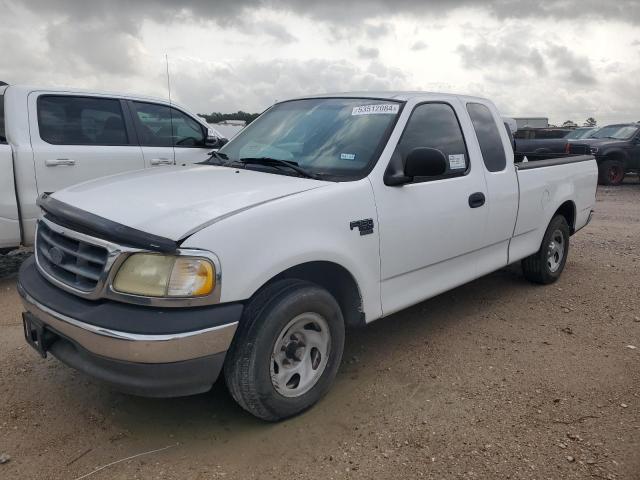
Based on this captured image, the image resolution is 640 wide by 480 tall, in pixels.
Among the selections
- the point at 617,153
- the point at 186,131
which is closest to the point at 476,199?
the point at 186,131

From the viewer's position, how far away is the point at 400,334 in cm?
439

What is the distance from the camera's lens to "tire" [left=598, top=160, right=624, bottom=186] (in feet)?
49.3

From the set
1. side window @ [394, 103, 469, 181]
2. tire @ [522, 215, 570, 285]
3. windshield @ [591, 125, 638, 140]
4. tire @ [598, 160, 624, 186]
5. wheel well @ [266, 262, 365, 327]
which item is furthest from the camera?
windshield @ [591, 125, 638, 140]

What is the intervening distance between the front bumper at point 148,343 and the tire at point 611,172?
49.6 feet

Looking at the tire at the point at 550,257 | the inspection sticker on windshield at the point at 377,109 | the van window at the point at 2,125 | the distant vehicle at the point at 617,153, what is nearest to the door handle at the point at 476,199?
the inspection sticker on windshield at the point at 377,109

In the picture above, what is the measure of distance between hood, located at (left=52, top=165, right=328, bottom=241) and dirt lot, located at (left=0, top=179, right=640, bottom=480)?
1173mm

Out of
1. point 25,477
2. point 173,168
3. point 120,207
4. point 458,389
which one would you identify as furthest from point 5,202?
point 458,389

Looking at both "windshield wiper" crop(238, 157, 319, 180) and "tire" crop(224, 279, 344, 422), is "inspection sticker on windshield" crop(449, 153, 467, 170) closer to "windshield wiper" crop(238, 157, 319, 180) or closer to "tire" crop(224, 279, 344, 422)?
"windshield wiper" crop(238, 157, 319, 180)

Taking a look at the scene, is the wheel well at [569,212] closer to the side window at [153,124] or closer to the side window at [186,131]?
the side window at [186,131]

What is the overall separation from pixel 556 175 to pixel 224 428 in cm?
408

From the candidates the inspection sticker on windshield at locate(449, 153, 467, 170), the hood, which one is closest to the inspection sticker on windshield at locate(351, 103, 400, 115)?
the inspection sticker on windshield at locate(449, 153, 467, 170)

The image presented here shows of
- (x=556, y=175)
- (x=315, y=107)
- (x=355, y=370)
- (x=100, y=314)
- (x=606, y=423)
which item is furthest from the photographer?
(x=556, y=175)

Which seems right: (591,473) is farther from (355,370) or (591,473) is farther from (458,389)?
(355,370)

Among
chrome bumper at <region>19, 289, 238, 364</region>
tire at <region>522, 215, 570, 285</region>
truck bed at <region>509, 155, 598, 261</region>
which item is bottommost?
tire at <region>522, 215, 570, 285</region>
